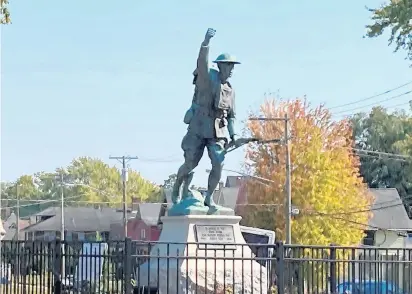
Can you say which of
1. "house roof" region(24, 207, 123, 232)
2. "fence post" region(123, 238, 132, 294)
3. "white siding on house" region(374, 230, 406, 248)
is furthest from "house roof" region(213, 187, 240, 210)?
"fence post" region(123, 238, 132, 294)

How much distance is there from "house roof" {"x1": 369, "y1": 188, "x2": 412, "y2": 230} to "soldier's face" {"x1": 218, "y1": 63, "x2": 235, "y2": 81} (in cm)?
5011

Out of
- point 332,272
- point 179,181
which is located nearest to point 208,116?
point 179,181

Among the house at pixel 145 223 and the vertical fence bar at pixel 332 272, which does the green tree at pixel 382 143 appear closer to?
the house at pixel 145 223

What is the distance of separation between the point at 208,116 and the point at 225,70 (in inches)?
32.5

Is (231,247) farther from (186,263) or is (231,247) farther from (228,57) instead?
(228,57)

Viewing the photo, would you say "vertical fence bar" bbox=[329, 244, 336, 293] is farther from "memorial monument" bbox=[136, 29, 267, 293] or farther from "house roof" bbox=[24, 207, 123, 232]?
"house roof" bbox=[24, 207, 123, 232]

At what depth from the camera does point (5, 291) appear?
623 inches

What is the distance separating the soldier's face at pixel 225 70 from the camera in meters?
15.9

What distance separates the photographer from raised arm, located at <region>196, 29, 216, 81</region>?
15766 millimetres

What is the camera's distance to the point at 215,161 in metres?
16.1

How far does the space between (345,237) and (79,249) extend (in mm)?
37045

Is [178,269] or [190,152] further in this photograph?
[190,152]

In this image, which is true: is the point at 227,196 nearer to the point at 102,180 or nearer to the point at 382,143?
the point at 382,143

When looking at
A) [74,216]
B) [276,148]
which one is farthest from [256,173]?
[74,216]
